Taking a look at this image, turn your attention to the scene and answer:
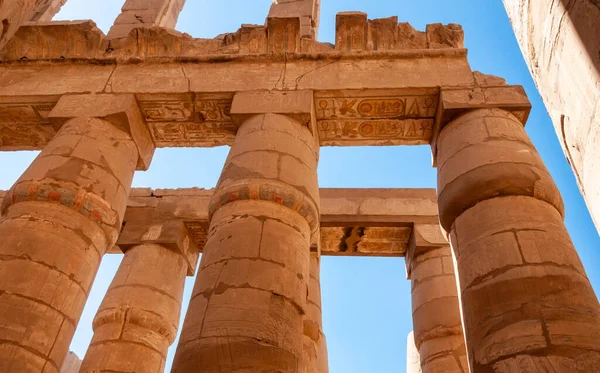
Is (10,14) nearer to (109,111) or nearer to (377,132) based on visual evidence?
(109,111)

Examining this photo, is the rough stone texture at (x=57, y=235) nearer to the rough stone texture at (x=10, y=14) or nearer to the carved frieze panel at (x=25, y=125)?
the carved frieze panel at (x=25, y=125)

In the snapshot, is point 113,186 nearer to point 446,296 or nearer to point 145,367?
point 145,367

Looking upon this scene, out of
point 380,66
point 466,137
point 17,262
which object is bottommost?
point 17,262

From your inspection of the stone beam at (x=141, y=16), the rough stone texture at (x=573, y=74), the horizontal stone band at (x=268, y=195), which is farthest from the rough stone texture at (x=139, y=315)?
the rough stone texture at (x=573, y=74)

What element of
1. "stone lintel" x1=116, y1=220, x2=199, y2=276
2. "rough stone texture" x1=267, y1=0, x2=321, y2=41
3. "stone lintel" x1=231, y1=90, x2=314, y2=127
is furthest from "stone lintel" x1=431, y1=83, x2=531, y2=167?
"stone lintel" x1=116, y1=220, x2=199, y2=276

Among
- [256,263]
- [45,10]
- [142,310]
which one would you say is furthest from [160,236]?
[256,263]

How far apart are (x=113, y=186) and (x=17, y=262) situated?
1.42 meters

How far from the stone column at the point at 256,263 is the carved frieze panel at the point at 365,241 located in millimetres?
4215

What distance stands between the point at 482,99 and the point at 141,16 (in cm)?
593

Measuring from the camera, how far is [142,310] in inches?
295

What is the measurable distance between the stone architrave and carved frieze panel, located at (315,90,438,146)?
3596mm

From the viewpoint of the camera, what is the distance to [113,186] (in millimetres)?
5777

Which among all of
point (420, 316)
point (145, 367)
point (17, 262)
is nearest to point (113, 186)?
point (17, 262)

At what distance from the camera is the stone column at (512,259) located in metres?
3.47
